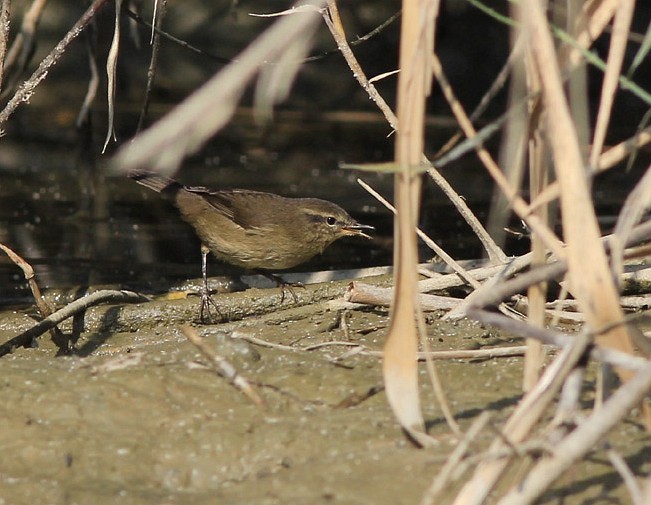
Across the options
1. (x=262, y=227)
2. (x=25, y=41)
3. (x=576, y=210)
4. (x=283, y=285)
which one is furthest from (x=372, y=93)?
(x=25, y=41)

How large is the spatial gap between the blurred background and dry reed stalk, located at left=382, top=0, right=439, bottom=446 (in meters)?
3.07

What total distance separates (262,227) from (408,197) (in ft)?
15.6

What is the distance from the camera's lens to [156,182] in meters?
8.02

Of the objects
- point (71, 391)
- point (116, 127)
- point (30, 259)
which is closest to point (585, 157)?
point (71, 391)

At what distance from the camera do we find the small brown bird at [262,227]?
759 centimetres

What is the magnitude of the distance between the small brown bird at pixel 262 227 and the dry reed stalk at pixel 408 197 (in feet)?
14.6

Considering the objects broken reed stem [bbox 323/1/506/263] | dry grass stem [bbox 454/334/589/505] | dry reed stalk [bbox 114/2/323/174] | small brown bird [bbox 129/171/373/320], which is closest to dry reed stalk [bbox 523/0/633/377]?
dry grass stem [bbox 454/334/589/505]

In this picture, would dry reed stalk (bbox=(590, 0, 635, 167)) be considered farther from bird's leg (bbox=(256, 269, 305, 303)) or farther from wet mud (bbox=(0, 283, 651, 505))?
bird's leg (bbox=(256, 269, 305, 303))

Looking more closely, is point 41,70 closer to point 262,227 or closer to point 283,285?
point 283,285

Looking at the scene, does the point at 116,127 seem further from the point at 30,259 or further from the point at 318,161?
the point at 30,259

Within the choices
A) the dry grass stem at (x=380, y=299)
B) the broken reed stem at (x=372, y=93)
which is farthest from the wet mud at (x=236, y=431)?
the broken reed stem at (x=372, y=93)

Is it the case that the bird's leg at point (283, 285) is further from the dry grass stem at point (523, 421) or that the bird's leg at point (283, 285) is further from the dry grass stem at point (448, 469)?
the dry grass stem at point (448, 469)

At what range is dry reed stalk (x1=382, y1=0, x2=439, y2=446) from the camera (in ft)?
9.45

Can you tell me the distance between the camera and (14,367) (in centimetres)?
405
